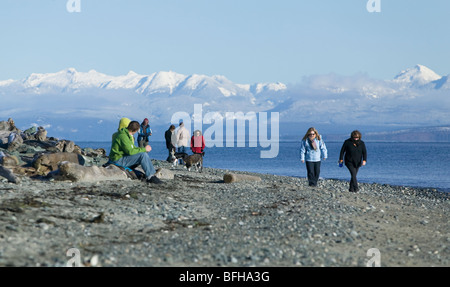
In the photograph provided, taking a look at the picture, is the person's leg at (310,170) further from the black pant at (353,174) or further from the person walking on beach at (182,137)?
the person walking on beach at (182,137)

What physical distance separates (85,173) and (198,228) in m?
5.66

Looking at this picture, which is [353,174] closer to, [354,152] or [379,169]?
[354,152]

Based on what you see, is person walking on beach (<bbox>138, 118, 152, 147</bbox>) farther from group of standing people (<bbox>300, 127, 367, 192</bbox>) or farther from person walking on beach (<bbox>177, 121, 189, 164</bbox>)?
group of standing people (<bbox>300, 127, 367, 192</bbox>)

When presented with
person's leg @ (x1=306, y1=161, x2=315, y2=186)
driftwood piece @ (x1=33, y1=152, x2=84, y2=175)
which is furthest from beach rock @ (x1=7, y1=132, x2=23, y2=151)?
person's leg @ (x1=306, y1=161, x2=315, y2=186)

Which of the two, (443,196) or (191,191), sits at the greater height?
(191,191)

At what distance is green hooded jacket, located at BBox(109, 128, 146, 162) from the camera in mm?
17172

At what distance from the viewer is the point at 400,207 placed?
18844mm

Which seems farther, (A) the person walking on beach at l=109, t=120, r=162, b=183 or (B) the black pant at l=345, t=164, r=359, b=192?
(B) the black pant at l=345, t=164, r=359, b=192

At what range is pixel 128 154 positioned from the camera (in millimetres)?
17547

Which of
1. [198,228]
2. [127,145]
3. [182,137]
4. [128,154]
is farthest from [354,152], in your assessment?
[182,137]

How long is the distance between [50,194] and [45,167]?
5417 millimetres

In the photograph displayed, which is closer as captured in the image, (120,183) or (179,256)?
(179,256)
